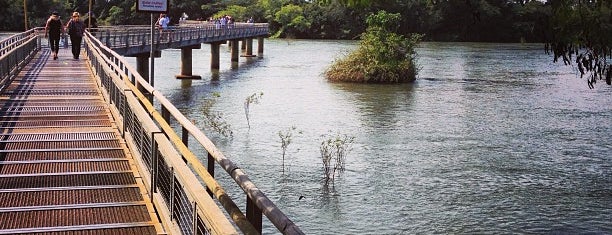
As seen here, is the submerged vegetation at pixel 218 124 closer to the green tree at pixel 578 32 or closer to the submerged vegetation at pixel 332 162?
the submerged vegetation at pixel 332 162

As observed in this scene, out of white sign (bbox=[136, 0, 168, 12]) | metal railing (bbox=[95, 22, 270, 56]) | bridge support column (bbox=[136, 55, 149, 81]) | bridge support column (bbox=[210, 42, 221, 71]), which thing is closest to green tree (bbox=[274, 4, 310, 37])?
metal railing (bbox=[95, 22, 270, 56])

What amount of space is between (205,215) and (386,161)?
45.7 ft

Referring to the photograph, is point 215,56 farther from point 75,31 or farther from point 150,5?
point 150,5

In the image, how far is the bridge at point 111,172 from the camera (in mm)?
4680

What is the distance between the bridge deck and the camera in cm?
673

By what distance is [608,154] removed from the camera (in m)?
19.1

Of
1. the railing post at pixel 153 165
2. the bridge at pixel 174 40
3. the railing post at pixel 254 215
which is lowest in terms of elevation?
the bridge at pixel 174 40

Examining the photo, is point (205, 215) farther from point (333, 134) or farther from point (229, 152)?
point (333, 134)

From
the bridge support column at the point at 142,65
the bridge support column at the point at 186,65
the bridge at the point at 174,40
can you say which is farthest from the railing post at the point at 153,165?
the bridge support column at the point at 186,65

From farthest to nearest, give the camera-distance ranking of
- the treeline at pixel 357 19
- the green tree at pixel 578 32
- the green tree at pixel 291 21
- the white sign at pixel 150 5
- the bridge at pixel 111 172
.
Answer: the green tree at pixel 291 21 → the treeline at pixel 357 19 → the white sign at pixel 150 5 → the green tree at pixel 578 32 → the bridge at pixel 111 172

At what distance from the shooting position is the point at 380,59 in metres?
40.5

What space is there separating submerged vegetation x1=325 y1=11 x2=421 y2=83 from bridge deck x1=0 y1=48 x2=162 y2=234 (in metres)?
26.2

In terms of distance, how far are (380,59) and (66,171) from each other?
107 ft

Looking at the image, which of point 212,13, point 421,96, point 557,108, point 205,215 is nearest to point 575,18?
point 205,215
